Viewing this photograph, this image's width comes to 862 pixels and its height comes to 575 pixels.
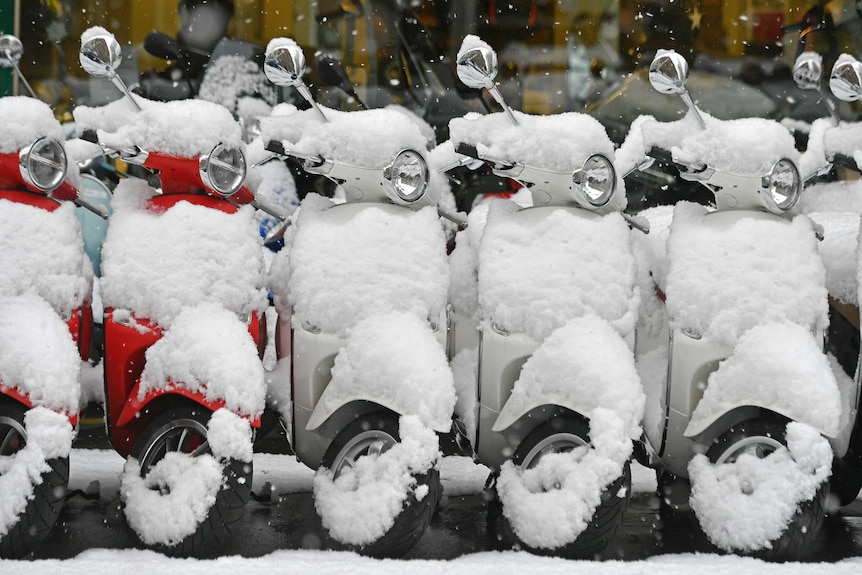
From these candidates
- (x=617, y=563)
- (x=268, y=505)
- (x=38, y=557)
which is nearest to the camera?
(x=617, y=563)

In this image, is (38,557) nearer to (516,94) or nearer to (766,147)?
(766,147)

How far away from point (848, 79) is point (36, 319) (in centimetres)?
230

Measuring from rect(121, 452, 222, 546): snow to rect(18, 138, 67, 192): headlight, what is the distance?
783 millimetres

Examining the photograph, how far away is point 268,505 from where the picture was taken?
313 centimetres

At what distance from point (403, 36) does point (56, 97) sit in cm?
174

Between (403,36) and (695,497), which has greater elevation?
(403,36)

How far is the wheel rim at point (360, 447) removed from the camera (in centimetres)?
246

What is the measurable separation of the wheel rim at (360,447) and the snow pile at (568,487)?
0.36 meters

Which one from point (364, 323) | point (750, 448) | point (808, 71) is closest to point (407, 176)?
point (364, 323)

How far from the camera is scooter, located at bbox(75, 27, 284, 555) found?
2.33m

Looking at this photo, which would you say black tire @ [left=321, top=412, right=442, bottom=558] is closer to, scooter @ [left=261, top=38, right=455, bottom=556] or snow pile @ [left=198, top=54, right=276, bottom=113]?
scooter @ [left=261, top=38, right=455, bottom=556]

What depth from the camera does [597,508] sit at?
2.35 m

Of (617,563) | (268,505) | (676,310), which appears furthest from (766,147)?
(268,505)

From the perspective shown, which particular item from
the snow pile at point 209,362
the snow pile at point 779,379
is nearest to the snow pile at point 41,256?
the snow pile at point 209,362
